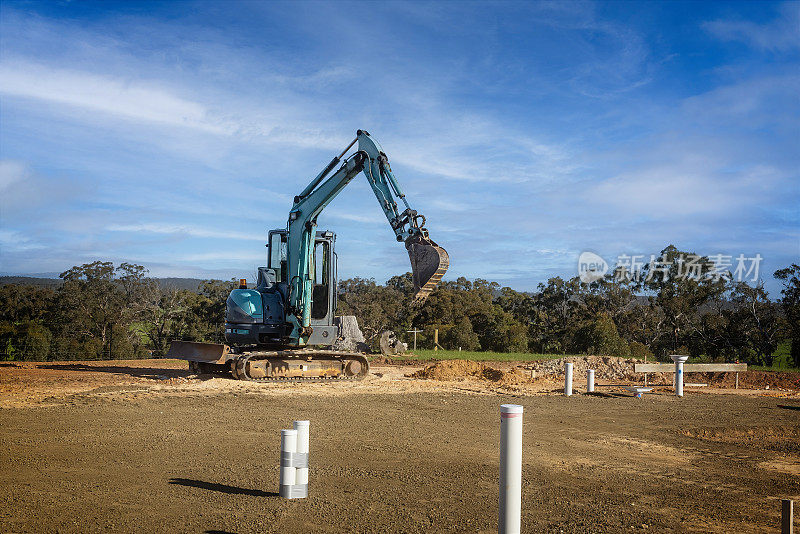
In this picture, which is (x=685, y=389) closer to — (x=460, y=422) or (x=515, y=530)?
(x=460, y=422)

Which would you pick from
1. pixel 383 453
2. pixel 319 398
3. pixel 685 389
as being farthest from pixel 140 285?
pixel 383 453

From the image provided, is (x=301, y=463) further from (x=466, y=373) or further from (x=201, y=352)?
(x=466, y=373)

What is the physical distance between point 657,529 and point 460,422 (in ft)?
20.4

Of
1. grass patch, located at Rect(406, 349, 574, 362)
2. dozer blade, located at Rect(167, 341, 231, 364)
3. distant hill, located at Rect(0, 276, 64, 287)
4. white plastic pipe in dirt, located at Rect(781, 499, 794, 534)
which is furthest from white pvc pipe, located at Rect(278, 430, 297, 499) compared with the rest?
distant hill, located at Rect(0, 276, 64, 287)

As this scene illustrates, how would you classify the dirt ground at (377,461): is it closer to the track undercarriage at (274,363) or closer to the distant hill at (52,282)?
the track undercarriage at (274,363)

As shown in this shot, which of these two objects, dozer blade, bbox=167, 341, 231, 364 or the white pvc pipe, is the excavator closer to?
dozer blade, bbox=167, 341, 231, 364

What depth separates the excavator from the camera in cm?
1784

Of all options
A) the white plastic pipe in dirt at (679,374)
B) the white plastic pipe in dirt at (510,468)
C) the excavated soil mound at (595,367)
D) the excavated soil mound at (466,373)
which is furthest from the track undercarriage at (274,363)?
the white plastic pipe in dirt at (510,468)

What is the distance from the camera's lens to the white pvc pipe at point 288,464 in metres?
6.58

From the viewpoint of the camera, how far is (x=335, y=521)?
6035 millimetres

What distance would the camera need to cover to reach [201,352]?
A: 1870 centimetres

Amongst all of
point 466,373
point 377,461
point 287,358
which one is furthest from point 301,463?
point 466,373

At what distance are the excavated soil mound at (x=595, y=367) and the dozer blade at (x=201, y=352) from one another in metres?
11.8

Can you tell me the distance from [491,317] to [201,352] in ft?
86.4
